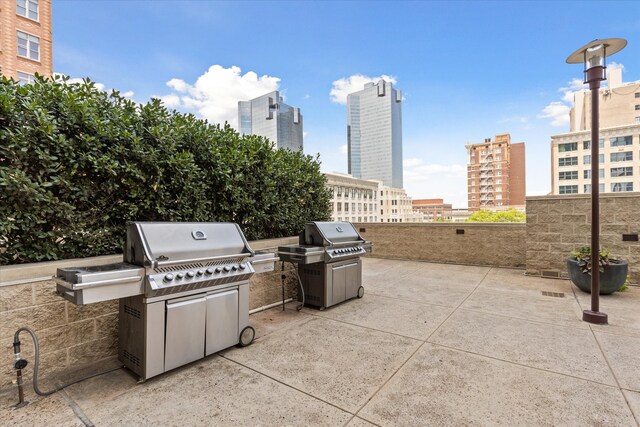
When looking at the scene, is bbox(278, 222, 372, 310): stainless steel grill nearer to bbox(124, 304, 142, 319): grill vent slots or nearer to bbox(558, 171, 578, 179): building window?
bbox(124, 304, 142, 319): grill vent slots

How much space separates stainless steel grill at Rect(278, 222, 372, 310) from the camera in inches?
151

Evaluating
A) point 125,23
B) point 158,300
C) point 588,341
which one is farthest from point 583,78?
point 125,23

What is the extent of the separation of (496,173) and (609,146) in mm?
46536

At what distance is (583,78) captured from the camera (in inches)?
135

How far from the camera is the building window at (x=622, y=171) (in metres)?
47.7

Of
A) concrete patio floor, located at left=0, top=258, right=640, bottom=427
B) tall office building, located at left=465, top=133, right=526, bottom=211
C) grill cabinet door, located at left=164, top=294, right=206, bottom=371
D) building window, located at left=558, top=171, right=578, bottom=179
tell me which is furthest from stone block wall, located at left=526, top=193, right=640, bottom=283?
tall office building, located at left=465, top=133, right=526, bottom=211

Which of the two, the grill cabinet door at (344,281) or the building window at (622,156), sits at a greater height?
the building window at (622,156)

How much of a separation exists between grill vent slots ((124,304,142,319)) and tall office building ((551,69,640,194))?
63.0m

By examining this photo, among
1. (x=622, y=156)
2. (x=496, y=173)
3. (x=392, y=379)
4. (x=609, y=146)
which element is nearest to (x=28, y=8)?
(x=392, y=379)

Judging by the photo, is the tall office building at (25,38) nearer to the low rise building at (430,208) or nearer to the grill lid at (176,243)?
the grill lid at (176,243)

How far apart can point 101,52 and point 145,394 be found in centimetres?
1208

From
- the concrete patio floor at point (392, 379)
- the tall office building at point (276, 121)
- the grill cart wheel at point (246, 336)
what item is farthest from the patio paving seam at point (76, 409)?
the tall office building at point (276, 121)

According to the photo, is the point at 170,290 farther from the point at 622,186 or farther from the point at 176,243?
the point at 622,186

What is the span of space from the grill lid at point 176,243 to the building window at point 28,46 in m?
27.4
